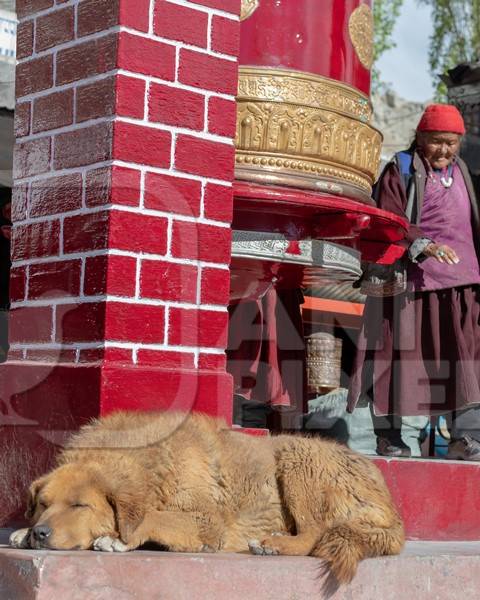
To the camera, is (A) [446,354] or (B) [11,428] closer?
(B) [11,428]

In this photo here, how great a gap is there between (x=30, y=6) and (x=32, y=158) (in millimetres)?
559

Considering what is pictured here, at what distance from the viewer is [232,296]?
5.06 m

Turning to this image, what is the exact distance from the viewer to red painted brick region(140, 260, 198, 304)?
3588 mm

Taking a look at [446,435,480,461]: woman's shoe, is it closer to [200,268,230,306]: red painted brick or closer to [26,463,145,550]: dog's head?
[200,268,230,306]: red painted brick

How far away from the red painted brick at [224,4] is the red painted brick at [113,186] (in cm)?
68

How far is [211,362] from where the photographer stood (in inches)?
148

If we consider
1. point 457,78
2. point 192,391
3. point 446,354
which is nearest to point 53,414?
point 192,391

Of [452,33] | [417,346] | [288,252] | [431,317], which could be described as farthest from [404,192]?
[452,33]

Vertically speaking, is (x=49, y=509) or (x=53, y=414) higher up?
(x=53, y=414)

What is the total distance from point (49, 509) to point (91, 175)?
3.64 feet

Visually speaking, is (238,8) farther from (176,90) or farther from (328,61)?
(328,61)

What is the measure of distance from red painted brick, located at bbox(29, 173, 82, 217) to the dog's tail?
1.35m

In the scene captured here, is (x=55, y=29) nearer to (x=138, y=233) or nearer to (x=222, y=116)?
(x=222, y=116)

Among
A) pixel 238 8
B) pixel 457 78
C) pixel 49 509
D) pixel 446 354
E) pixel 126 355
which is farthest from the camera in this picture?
pixel 457 78
